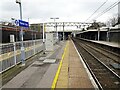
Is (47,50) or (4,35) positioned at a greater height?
(4,35)

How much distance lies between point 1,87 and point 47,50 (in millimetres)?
18596

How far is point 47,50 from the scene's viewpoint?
26938 mm

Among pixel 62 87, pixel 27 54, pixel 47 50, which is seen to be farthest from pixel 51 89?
pixel 47 50

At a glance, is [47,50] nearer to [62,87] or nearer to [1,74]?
[1,74]

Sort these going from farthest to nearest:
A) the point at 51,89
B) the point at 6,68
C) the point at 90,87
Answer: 1. the point at 6,68
2. the point at 90,87
3. the point at 51,89

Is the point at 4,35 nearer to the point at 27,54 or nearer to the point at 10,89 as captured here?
the point at 27,54

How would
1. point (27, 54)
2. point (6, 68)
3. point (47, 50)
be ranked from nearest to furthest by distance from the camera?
point (6, 68), point (27, 54), point (47, 50)

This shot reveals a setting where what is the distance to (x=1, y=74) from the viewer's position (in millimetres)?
11062

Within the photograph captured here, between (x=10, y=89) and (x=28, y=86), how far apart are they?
75 cm

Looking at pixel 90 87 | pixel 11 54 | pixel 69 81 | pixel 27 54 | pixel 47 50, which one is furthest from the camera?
pixel 47 50

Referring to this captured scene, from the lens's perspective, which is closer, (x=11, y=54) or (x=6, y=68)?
(x=6, y=68)

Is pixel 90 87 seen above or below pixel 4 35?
below

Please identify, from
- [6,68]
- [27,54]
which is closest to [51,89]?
[6,68]

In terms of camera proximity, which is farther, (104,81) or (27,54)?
(27,54)
